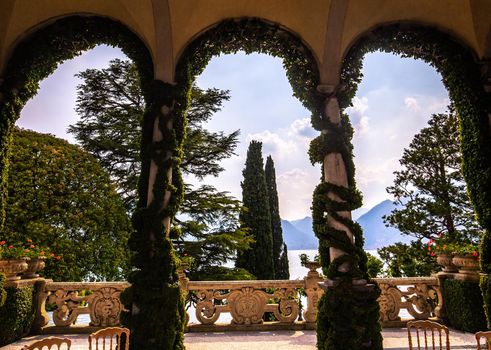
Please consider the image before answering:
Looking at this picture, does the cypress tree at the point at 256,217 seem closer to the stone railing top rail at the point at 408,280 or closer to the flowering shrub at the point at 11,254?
the stone railing top rail at the point at 408,280

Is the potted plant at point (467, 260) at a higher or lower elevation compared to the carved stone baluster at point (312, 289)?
higher

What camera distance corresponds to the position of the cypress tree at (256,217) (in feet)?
42.1

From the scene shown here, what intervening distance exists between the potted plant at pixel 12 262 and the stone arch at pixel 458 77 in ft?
20.0

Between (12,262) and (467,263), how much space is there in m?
8.12

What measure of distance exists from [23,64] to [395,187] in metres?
12.7

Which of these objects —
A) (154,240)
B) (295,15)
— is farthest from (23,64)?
(295,15)

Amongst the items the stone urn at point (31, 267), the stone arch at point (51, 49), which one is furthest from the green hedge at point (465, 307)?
the stone urn at point (31, 267)

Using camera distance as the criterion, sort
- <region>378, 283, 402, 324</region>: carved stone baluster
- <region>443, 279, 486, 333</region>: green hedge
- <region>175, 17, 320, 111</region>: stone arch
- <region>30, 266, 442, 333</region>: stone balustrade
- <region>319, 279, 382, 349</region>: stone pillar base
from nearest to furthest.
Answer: <region>319, 279, 382, 349</region>: stone pillar base, <region>175, 17, 320, 111</region>: stone arch, <region>443, 279, 486, 333</region>: green hedge, <region>30, 266, 442, 333</region>: stone balustrade, <region>378, 283, 402, 324</region>: carved stone baluster

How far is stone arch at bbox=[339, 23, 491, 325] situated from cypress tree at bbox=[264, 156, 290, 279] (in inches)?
421

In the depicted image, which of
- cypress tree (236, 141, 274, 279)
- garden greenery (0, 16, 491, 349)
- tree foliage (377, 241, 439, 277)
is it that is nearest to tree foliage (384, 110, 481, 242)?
tree foliage (377, 241, 439, 277)

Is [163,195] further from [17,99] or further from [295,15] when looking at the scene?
[295,15]

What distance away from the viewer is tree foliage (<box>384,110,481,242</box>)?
1111 cm

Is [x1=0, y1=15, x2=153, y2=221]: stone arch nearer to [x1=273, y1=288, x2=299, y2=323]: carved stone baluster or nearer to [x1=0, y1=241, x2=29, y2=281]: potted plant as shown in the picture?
[x1=0, y1=241, x2=29, y2=281]: potted plant

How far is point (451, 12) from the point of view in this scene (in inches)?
204
